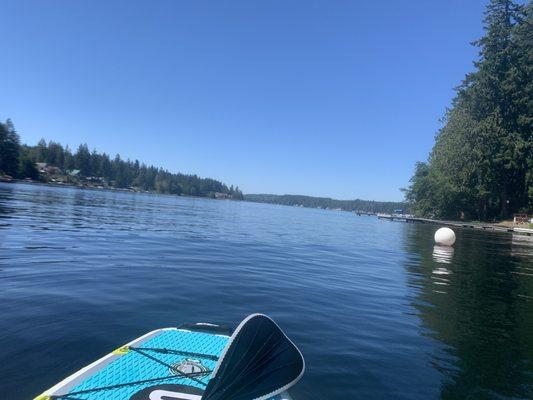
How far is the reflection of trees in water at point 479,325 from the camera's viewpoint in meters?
5.86

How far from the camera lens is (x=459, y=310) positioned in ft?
32.8

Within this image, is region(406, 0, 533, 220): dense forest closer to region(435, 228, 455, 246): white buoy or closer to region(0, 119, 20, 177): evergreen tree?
region(435, 228, 455, 246): white buoy

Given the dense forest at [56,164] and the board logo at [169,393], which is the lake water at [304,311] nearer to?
the board logo at [169,393]

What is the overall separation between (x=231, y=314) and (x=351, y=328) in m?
2.49

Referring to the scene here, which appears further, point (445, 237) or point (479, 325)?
point (445, 237)

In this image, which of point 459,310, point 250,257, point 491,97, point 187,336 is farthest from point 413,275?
point 491,97

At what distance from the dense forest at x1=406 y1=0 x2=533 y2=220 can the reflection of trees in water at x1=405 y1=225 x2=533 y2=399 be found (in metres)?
54.6

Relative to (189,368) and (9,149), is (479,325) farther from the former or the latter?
(9,149)

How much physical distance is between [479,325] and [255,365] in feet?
22.6

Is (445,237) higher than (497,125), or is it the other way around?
(497,125)

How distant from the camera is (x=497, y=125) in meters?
66.1

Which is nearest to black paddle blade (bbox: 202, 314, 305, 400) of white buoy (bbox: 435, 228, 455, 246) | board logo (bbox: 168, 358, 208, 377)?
board logo (bbox: 168, 358, 208, 377)

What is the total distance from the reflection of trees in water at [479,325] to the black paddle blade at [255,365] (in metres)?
2.66

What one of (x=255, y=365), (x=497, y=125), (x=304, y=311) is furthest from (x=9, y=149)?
(x=255, y=365)
